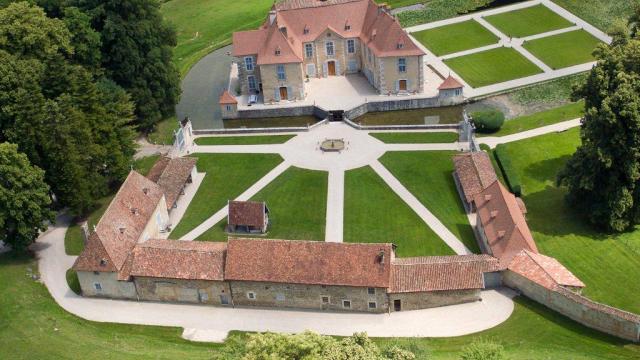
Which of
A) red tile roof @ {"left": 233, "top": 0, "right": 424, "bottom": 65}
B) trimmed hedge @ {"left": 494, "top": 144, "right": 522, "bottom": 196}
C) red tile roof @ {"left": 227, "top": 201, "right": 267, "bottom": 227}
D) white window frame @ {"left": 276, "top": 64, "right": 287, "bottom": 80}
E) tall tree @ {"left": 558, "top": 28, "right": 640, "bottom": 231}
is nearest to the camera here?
tall tree @ {"left": 558, "top": 28, "right": 640, "bottom": 231}

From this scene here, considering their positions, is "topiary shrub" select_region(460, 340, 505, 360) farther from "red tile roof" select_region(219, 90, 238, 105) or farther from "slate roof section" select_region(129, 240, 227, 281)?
"red tile roof" select_region(219, 90, 238, 105)

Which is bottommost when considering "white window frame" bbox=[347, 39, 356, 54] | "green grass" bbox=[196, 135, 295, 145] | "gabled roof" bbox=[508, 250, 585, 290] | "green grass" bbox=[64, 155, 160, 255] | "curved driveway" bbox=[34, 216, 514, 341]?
"curved driveway" bbox=[34, 216, 514, 341]

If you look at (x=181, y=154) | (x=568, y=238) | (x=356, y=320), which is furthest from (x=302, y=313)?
(x=181, y=154)

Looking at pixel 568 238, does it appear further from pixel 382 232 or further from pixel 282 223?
pixel 282 223

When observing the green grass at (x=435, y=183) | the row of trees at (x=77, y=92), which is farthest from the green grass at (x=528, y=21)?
the row of trees at (x=77, y=92)

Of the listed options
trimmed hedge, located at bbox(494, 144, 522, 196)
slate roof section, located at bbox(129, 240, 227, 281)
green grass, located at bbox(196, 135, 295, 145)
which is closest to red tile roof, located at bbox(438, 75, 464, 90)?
trimmed hedge, located at bbox(494, 144, 522, 196)

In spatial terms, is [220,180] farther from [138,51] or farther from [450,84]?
[450,84]

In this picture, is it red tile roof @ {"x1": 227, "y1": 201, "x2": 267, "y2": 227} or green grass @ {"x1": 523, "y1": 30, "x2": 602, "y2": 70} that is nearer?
red tile roof @ {"x1": 227, "y1": 201, "x2": 267, "y2": 227}

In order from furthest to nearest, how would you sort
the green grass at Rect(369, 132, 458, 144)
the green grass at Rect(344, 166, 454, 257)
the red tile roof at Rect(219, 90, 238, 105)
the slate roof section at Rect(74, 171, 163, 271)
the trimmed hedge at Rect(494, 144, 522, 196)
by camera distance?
the red tile roof at Rect(219, 90, 238, 105) < the green grass at Rect(369, 132, 458, 144) < the trimmed hedge at Rect(494, 144, 522, 196) < the green grass at Rect(344, 166, 454, 257) < the slate roof section at Rect(74, 171, 163, 271)
